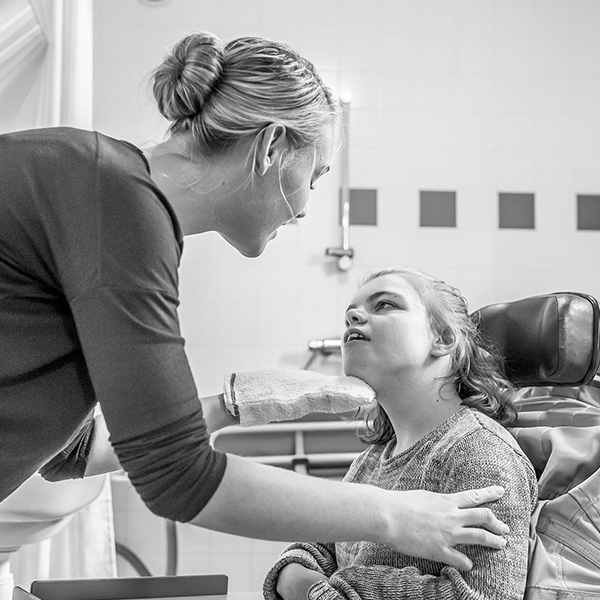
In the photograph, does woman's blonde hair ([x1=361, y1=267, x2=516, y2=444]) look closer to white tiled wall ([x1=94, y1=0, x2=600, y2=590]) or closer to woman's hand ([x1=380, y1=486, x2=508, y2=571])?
woman's hand ([x1=380, y1=486, x2=508, y2=571])

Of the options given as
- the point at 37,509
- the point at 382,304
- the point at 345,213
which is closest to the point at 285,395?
the point at 382,304

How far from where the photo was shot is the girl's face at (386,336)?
5.37 ft

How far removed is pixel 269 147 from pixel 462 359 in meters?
0.75

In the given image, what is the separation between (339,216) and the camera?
359 centimetres

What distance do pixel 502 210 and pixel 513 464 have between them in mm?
2464

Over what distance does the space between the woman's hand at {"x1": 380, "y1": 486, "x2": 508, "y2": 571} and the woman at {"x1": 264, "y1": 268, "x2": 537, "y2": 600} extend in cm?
11

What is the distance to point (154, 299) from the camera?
920 mm

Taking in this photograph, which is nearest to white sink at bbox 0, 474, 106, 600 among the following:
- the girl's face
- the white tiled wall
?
the girl's face

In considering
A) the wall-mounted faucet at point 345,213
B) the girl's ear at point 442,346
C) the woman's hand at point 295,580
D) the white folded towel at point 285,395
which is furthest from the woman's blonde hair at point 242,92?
the wall-mounted faucet at point 345,213

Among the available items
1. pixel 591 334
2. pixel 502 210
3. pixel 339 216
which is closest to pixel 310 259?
pixel 339 216

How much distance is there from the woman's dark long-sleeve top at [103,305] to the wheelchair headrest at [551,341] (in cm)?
86

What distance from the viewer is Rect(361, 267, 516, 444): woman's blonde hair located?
5.40 ft

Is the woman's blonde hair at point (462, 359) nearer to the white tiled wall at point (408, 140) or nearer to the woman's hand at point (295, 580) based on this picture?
the woman's hand at point (295, 580)

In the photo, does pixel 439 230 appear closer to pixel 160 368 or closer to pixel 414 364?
pixel 414 364
